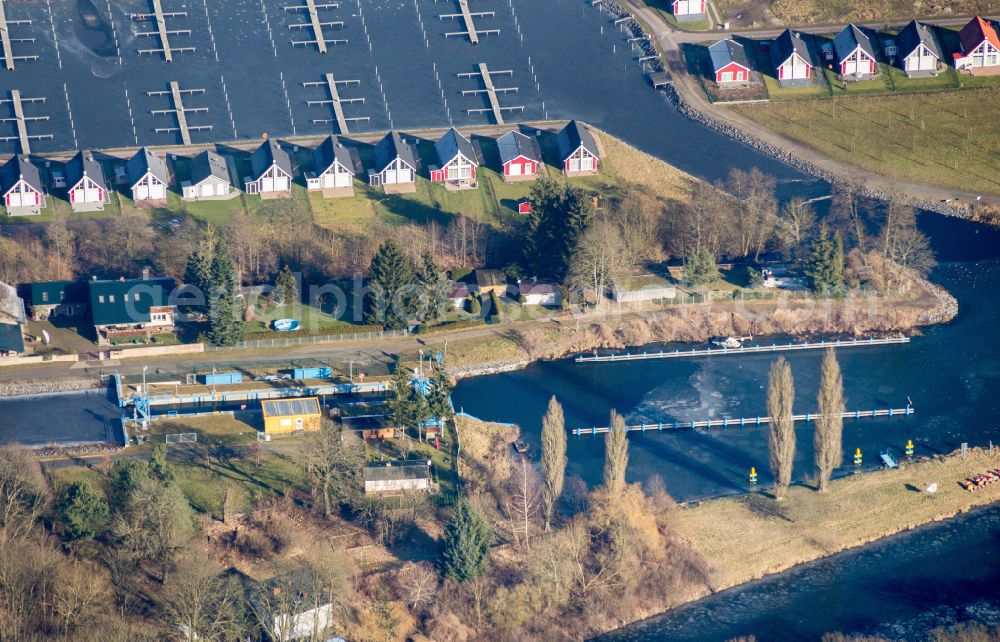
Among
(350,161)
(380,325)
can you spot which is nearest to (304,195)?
(350,161)

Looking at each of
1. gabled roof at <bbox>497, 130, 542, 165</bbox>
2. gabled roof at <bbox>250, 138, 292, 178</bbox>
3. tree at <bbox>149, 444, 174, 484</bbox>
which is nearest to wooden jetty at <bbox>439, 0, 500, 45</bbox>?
gabled roof at <bbox>497, 130, 542, 165</bbox>

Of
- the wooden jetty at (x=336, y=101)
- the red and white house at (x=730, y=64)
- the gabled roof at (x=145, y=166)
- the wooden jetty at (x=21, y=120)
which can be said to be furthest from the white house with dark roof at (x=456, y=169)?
the wooden jetty at (x=21, y=120)

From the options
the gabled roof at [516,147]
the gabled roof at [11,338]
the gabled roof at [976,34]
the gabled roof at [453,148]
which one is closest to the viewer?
the gabled roof at [11,338]

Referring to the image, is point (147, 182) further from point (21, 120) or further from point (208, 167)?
point (21, 120)

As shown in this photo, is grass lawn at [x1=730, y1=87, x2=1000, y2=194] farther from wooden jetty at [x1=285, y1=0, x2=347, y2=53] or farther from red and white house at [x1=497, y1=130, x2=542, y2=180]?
wooden jetty at [x1=285, y1=0, x2=347, y2=53]

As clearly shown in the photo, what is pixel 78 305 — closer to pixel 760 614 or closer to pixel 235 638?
pixel 235 638

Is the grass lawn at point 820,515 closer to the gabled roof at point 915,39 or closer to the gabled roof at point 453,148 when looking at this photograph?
the gabled roof at point 453,148

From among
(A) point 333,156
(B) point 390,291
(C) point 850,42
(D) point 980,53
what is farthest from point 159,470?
(D) point 980,53
